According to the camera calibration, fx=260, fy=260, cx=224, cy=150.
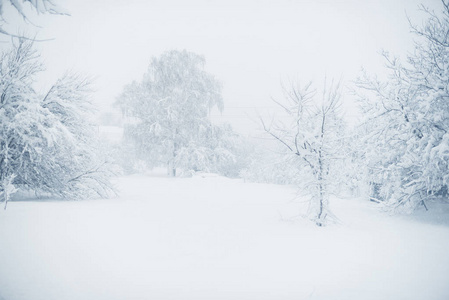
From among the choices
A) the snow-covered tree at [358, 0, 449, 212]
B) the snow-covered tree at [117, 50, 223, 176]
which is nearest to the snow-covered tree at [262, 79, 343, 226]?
the snow-covered tree at [358, 0, 449, 212]

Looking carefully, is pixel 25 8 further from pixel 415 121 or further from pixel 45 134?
pixel 415 121

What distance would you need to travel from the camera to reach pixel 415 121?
19.9 ft

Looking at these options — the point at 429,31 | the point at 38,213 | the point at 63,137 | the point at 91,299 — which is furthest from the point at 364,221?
the point at 63,137

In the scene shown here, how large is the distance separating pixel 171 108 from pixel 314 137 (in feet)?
51.3

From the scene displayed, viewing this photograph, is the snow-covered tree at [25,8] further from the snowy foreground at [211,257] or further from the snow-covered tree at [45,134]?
the snow-covered tree at [45,134]

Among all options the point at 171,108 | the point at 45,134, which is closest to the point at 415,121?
the point at 45,134

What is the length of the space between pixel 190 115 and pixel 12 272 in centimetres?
1807

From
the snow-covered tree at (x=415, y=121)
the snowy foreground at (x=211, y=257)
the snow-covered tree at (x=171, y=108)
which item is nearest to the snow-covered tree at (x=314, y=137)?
the snowy foreground at (x=211, y=257)

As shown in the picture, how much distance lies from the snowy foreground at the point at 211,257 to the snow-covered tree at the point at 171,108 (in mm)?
14044

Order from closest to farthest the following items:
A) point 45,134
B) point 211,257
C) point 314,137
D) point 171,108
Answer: point 211,257 → point 314,137 → point 45,134 → point 171,108

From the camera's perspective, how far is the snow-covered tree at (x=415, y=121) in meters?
5.81

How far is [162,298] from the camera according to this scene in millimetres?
2668

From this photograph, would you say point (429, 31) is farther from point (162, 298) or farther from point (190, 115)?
point (190, 115)

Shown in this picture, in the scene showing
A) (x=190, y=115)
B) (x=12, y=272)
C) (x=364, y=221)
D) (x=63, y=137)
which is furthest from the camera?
(x=190, y=115)
